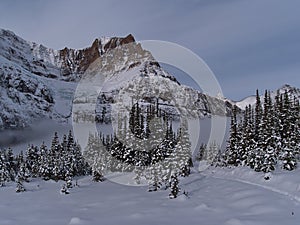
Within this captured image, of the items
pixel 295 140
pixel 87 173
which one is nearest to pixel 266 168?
pixel 295 140

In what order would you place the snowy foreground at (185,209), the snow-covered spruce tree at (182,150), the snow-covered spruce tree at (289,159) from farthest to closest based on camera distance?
the snow-covered spruce tree at (182,150)
the snow-covered spruce tree at (289,159)
the snowy foreground at (185,209)

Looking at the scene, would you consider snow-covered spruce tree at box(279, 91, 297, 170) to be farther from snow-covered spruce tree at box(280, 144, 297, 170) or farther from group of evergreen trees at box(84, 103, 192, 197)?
group of evergreen trees at box(84, 103, 192, 197)

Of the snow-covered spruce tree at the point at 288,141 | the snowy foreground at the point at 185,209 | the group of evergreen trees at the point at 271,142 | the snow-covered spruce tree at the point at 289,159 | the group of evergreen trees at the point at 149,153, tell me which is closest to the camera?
the snowy foreground at the point at 185,209

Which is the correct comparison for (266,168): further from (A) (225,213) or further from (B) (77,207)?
(B) (77,207)

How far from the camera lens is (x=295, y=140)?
44.8 meters

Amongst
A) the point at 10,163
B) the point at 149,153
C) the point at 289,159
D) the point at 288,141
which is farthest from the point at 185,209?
the point at 10,163

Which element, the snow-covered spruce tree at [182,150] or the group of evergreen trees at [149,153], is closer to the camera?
the snow-covered spruce tree at [182,150]

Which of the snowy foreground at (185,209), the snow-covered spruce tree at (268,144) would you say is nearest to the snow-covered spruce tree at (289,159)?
the snow-covered spruce tree at (268,144)

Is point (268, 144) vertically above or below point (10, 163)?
above

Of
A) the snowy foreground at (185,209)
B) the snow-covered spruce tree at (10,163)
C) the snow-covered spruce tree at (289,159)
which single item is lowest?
the snow-covered spruce tree at (10,163)

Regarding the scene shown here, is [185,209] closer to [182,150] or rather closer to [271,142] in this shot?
[182,150]

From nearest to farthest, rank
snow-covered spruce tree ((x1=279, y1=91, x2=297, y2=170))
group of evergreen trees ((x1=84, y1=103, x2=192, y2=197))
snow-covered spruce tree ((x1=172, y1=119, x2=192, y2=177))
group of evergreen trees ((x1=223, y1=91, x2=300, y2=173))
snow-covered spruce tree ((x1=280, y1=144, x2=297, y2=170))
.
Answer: snow-covered spruce tree ((x1=280, y1=144, x2=297, y2=170))
snow-covered spruce tree ((x1=279, y1=91, x2=297, y2=170))
group of evergreen trees ((x1=223, y1=91, x2=300, y2=173))
snow-covered spruce tree ((x1=172, y1=119, x2=192, y2=177))
group of evergreen trees ((x1=84, y1=103, x2=192, y2=197))

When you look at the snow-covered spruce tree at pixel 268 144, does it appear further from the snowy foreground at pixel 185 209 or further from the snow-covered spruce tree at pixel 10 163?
the snow-covered spruce tree at pixel 10 163

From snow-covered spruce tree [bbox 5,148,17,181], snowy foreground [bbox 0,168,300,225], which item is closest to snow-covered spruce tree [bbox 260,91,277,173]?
snowy foreground [bbox 0,168,300,225]
